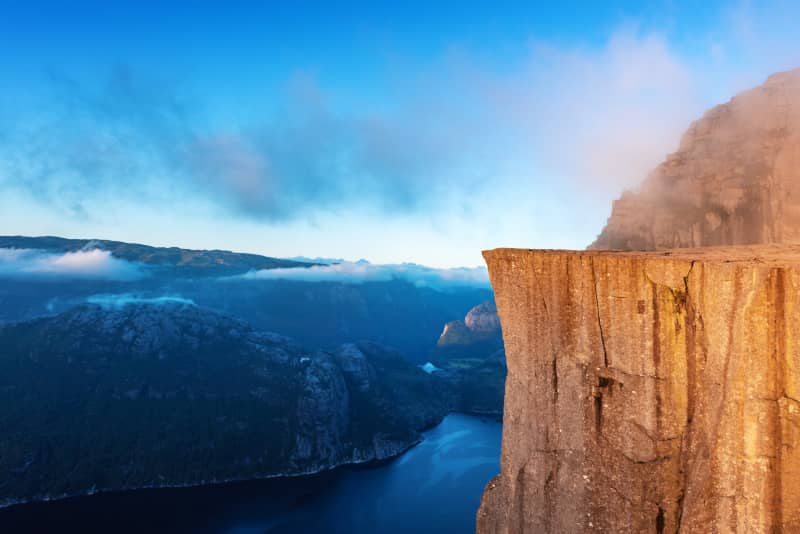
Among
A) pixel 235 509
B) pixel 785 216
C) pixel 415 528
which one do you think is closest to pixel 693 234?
pixel 785 216

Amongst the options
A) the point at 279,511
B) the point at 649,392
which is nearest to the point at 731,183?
the point at 649,392

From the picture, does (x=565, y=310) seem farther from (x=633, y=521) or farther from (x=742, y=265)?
(x=633, y=521)

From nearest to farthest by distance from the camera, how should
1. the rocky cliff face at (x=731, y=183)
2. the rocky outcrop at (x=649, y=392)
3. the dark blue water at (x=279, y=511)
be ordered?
the rocky outcrop at (x=649, y=392) → the rocky cliff face at (x=731, y=183) → the dark blue water at (x=279, y=511)

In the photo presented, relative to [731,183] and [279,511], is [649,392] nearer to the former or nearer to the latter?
[731,183]

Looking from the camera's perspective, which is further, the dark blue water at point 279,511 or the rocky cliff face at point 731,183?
the dark blue water at point 279,511

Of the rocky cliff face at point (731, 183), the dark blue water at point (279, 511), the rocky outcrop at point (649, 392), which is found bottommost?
the dark blue water at point (279, 511)

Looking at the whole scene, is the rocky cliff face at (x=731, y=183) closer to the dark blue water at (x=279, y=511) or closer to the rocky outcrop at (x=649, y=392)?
the rocky outcrop at (x=649, y=392)

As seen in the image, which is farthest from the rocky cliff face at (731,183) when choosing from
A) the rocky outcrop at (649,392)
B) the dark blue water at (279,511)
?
the dark blue water at (279,511)
